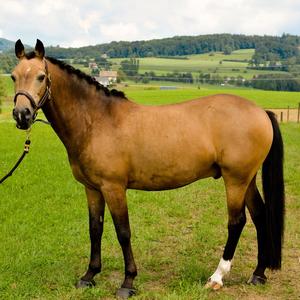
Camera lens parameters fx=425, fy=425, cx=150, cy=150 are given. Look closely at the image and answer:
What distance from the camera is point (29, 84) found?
4152mm

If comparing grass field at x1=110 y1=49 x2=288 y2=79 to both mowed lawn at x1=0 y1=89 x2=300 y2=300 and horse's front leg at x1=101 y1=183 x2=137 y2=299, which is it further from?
horse's front leg at x1=101 y1=183 x2=137 y2=299

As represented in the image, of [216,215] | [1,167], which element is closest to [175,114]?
[216,215]

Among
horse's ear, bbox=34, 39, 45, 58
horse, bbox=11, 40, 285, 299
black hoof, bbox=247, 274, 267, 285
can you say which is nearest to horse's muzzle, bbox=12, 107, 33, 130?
horse, bbox=11, 40, 285, 299

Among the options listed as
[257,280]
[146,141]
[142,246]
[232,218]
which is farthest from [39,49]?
[257,280]

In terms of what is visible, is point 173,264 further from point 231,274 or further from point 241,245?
point 241,245

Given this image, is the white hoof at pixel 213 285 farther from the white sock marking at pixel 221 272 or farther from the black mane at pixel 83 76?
the black mane at pixel 83 76

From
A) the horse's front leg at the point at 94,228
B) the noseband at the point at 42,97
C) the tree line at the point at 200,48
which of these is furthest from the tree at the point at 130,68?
the noseband at the point at 42,97

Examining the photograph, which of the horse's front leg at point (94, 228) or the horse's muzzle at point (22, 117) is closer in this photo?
the horse's muzzle at point (22, 117)

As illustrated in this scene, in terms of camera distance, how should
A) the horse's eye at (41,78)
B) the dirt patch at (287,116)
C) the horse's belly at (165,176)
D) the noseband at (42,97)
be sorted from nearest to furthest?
the noseband at (42,97), the horse's eye at (41,78), the horse's belly at (165,176), the dirt patch at (287,116)

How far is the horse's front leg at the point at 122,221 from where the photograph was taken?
183 inches

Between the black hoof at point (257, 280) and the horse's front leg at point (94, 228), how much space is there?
1.86 m

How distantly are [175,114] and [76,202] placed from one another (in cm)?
496

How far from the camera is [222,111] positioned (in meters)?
4.82

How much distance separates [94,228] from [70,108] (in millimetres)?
1497
